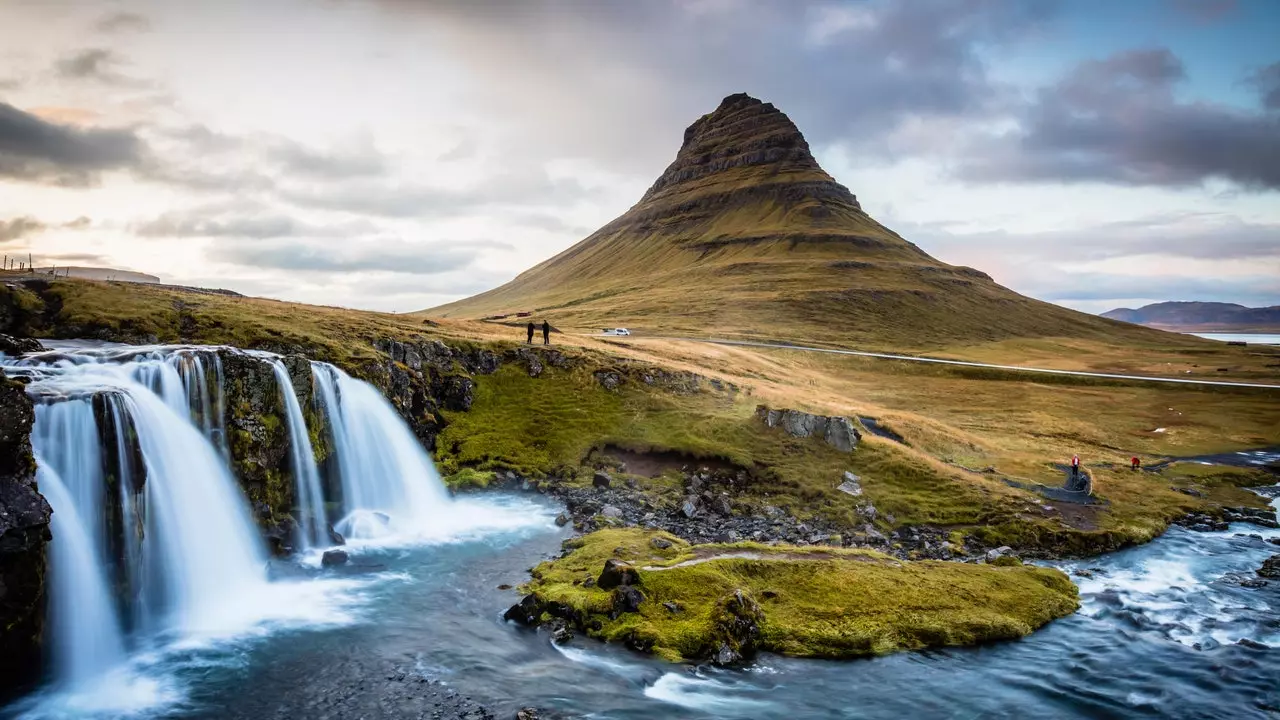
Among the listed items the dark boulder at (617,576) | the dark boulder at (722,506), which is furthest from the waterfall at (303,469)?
the dark boulder at (722,506)

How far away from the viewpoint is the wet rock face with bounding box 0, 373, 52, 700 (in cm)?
1747

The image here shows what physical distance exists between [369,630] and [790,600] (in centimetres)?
1445

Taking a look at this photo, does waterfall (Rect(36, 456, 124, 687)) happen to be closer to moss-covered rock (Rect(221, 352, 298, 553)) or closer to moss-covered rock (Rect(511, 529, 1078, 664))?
moss-covered rock (Rect(221, 352, 298, 553))

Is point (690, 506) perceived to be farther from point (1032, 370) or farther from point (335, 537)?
point (1032, 370)

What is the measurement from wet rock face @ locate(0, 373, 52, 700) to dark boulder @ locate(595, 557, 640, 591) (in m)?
16.2

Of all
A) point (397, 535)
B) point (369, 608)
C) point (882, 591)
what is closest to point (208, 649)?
point (369, 608)

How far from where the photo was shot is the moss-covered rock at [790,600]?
70.5 feet

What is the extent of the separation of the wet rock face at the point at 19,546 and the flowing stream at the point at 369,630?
0.89 meters

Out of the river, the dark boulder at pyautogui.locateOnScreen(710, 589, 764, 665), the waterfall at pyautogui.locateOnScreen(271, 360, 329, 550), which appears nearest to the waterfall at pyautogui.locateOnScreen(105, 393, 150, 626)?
the river

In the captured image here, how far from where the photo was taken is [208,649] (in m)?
21.0

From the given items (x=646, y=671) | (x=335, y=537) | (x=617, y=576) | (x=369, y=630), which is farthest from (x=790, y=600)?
(x=335, y=537)

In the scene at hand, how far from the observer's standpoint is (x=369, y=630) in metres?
22.5

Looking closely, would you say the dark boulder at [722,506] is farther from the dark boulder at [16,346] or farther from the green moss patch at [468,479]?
the dark boulder at [16,346]

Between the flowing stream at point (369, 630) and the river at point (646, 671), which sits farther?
the flowing stream at point (369, 630)
